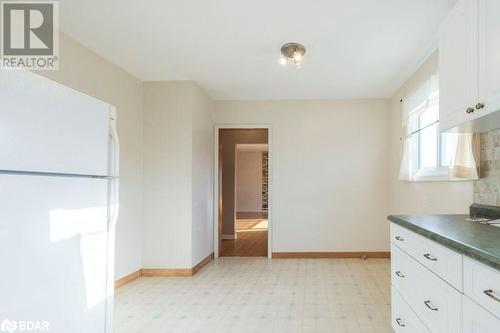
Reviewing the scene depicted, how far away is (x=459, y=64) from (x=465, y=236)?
1.05 m

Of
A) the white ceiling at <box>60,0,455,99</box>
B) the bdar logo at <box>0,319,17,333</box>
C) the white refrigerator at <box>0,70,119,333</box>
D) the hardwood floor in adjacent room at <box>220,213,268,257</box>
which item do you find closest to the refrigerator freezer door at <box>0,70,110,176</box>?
the white refrigerator at <box>0,70,119,333</box>

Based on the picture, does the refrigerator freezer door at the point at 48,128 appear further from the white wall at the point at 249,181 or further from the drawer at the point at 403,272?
the white wall at the point at 249,181

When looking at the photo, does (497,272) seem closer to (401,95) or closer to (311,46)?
(311,46)

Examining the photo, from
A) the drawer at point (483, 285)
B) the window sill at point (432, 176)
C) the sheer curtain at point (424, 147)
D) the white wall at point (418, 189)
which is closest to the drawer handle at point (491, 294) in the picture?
the drawer at point (483, 285)

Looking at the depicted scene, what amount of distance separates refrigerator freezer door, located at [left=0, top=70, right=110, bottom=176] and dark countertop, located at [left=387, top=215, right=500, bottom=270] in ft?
5.31

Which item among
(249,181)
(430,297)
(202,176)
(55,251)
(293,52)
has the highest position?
(293,52)

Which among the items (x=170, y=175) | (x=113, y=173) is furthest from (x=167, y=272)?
(x=113, y=173)

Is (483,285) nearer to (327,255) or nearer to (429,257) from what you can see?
(429,257)

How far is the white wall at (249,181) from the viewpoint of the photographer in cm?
1231

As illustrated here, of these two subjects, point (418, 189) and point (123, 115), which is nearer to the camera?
point (418, 189)

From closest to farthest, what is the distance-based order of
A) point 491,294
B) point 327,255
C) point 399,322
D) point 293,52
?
point 491,294 < point 399,322 < point 293,52 < point 327,255

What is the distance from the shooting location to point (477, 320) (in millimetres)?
1167

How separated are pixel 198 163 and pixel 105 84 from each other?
151 centimetres

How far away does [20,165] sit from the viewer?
1.20 meters
